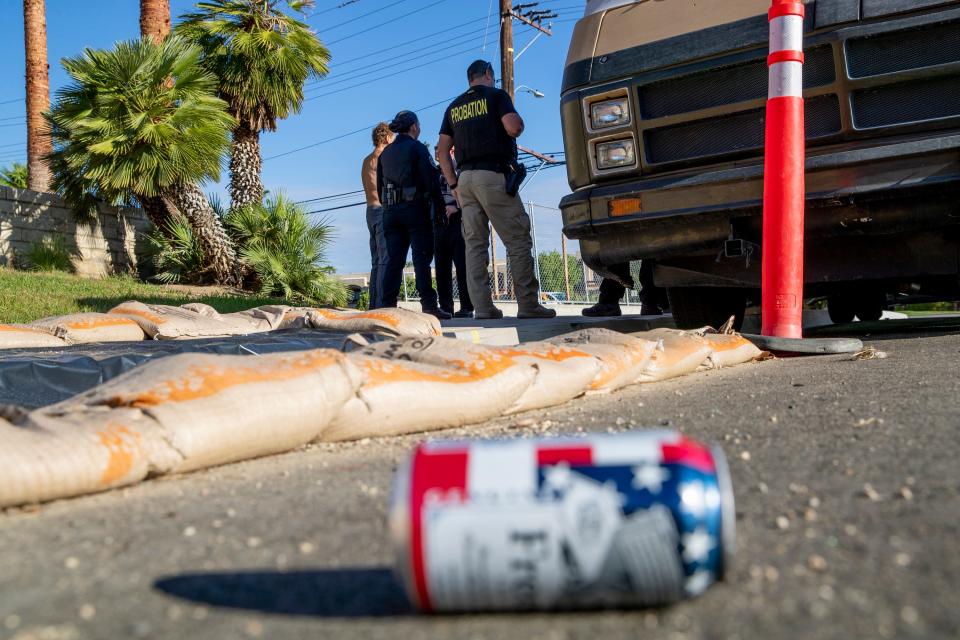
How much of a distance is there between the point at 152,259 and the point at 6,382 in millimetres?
12662

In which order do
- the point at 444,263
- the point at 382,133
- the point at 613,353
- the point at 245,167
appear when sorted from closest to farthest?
the point at 613,353 → the point at 444,263 → the point at 382,133 → the point at 245,167

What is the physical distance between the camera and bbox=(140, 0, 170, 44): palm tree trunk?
1501 cm

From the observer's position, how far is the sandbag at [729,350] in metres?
3.90

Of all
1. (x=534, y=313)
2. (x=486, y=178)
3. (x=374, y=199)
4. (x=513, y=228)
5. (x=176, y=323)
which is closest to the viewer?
(x=176, y=323)

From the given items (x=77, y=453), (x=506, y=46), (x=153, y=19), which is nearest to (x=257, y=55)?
(x=153, y=19)

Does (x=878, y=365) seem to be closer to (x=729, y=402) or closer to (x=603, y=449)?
(x=729, y=402)

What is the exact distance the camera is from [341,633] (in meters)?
1.10

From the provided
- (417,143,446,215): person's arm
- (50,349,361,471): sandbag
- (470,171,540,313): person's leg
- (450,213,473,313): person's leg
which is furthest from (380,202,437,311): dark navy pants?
(50,349,361,471): sandbag

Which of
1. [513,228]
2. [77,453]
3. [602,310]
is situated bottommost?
[602,310]

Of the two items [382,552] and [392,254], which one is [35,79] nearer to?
[392,254]

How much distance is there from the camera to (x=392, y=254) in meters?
7.37

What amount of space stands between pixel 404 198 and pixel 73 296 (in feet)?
16.3

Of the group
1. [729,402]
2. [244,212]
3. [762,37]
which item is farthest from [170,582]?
[244,212]

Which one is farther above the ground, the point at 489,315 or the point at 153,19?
the point at 153,19
